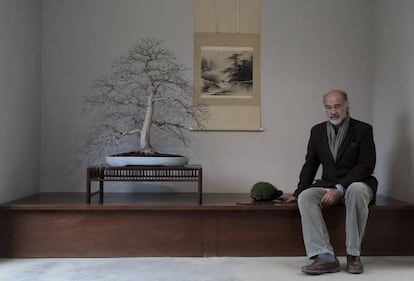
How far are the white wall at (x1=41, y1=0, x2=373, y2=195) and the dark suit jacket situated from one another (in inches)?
25.9

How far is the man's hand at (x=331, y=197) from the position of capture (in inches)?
110

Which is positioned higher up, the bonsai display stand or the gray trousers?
the bonsai display stand

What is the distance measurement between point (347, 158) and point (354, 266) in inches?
26.3

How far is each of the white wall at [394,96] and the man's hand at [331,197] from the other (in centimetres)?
69

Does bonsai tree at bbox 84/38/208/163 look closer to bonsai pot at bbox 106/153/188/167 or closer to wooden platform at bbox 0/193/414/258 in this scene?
bonsai pot at bbox 106/153/188/167

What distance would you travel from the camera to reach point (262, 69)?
3.75 m

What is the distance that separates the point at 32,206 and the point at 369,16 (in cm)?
288

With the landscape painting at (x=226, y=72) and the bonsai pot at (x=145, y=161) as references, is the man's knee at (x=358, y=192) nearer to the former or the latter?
the bonsai pot at (x=145, y=161)

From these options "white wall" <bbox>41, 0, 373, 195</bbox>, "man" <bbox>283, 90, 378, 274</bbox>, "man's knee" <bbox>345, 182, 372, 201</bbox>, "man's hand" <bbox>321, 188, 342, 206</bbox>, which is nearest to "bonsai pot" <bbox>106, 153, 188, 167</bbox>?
"white wall" <bbox>41, 0, 373, 195</bbox>

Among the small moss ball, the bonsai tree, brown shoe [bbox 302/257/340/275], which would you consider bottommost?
brown shoe [bbox 302/257/340/275]

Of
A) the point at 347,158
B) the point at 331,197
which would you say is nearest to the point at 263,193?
the point at 331,197

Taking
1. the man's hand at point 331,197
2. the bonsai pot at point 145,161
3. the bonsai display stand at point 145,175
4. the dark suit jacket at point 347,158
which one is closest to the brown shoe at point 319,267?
the man's hand at point 331,197

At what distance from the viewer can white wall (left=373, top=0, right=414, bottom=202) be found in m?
3.20

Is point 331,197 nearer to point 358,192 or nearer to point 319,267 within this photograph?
point 358,192
